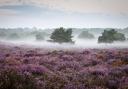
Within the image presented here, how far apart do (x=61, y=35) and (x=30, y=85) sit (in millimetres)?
45459

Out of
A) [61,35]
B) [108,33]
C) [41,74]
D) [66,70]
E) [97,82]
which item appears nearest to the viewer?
[97,82]

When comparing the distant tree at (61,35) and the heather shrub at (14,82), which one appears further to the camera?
the distant tree at (61,35)

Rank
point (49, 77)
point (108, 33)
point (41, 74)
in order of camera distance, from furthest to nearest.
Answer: point (108, 33) < point (41, 74) < point (49, 77)

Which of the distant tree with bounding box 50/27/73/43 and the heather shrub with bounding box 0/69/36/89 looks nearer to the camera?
the heather shrub with bounding box 0/69/36/89

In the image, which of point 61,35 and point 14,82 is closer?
point 14,82

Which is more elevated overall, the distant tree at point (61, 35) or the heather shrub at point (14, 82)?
the heather shrub at point (14, 82)

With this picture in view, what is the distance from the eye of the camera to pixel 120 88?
953 centimetres

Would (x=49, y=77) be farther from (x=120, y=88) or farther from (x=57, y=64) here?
(x=57, y=64)

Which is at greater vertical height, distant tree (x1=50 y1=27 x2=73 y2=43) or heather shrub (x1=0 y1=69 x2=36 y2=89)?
heather shrub (x1=0 y1=69 x2=36 y2=89)

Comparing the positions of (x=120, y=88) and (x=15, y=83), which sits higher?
(x=15, y=83)

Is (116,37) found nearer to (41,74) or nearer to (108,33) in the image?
(108,33)

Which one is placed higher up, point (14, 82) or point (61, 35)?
point (14, 82)

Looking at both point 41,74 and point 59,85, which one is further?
point 41,74

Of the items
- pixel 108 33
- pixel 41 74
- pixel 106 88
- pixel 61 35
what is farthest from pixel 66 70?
pixel 108 33
